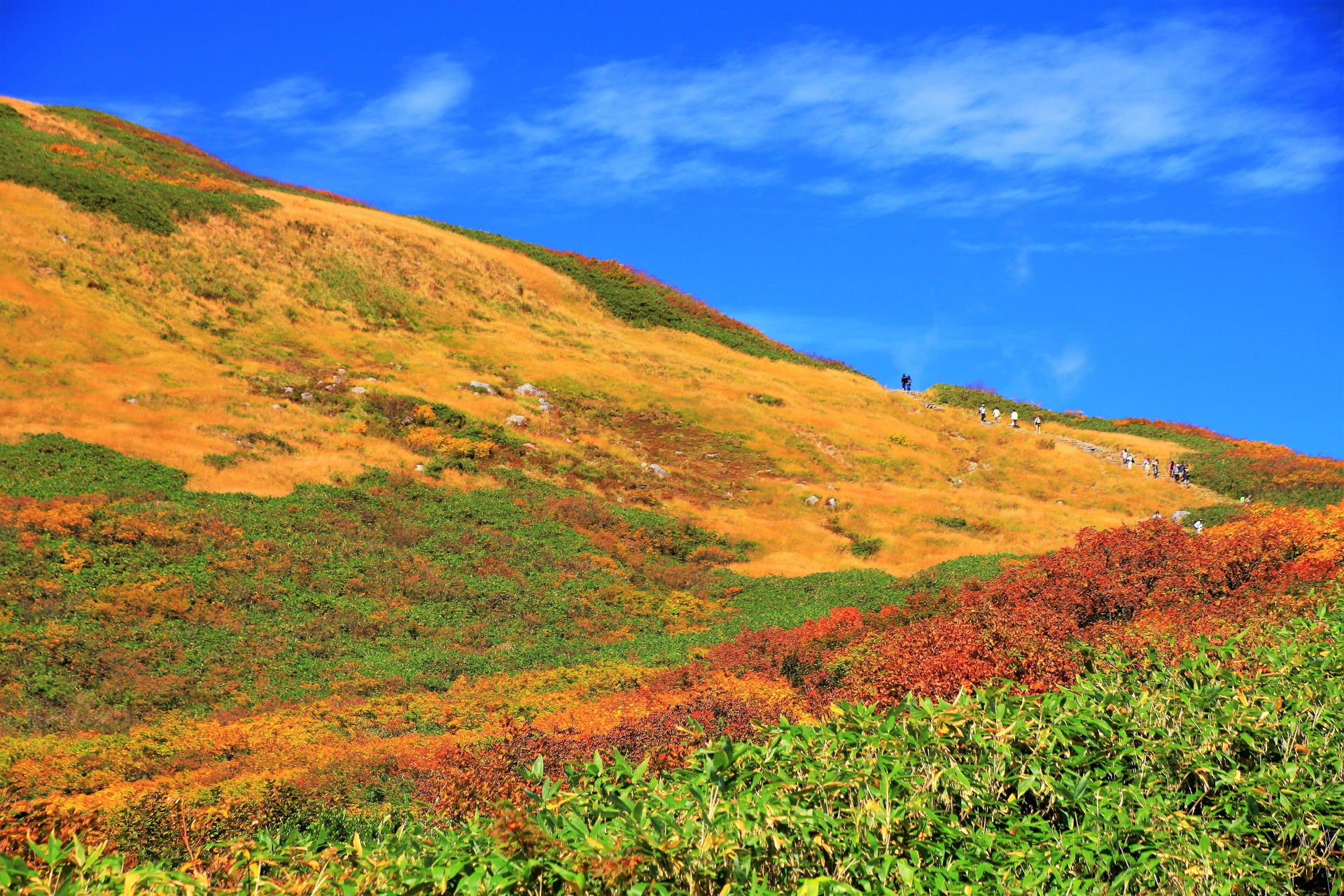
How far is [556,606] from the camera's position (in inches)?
942

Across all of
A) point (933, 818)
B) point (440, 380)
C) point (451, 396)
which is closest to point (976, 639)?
point (933, 818)

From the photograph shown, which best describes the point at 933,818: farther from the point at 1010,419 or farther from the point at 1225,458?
the point at 1010,419

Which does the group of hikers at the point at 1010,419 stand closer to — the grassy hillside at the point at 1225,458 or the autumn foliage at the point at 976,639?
the grassy hillside at the point at 1225,458

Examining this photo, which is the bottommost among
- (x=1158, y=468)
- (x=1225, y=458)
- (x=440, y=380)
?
(x=440, y=380)

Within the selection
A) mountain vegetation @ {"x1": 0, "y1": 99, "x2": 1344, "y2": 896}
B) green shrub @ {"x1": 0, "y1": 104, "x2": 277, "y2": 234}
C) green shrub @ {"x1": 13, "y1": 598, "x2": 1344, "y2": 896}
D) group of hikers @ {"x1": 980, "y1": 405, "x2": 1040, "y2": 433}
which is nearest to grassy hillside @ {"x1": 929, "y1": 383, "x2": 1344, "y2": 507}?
mountain vegetation @ {"x1": 0, "y1": 99, "x2": 1344, "y2": 896}

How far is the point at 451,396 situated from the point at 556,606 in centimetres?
2178

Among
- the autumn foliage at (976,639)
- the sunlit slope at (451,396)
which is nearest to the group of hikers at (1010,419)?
the sunlit slope at (451,396)

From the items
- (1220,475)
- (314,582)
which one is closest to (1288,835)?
(314,582)

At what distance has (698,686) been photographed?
52.3 feet

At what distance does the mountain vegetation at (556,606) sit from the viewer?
5.73 m

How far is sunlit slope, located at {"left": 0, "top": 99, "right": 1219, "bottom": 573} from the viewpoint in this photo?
33312mm

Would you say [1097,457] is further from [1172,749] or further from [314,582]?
[1172,749]

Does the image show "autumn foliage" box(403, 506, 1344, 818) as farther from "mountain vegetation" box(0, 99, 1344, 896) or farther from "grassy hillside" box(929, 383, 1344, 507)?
"grassy hillside" box(929, 383, 1344, 507)

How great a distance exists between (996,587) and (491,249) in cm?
6134
